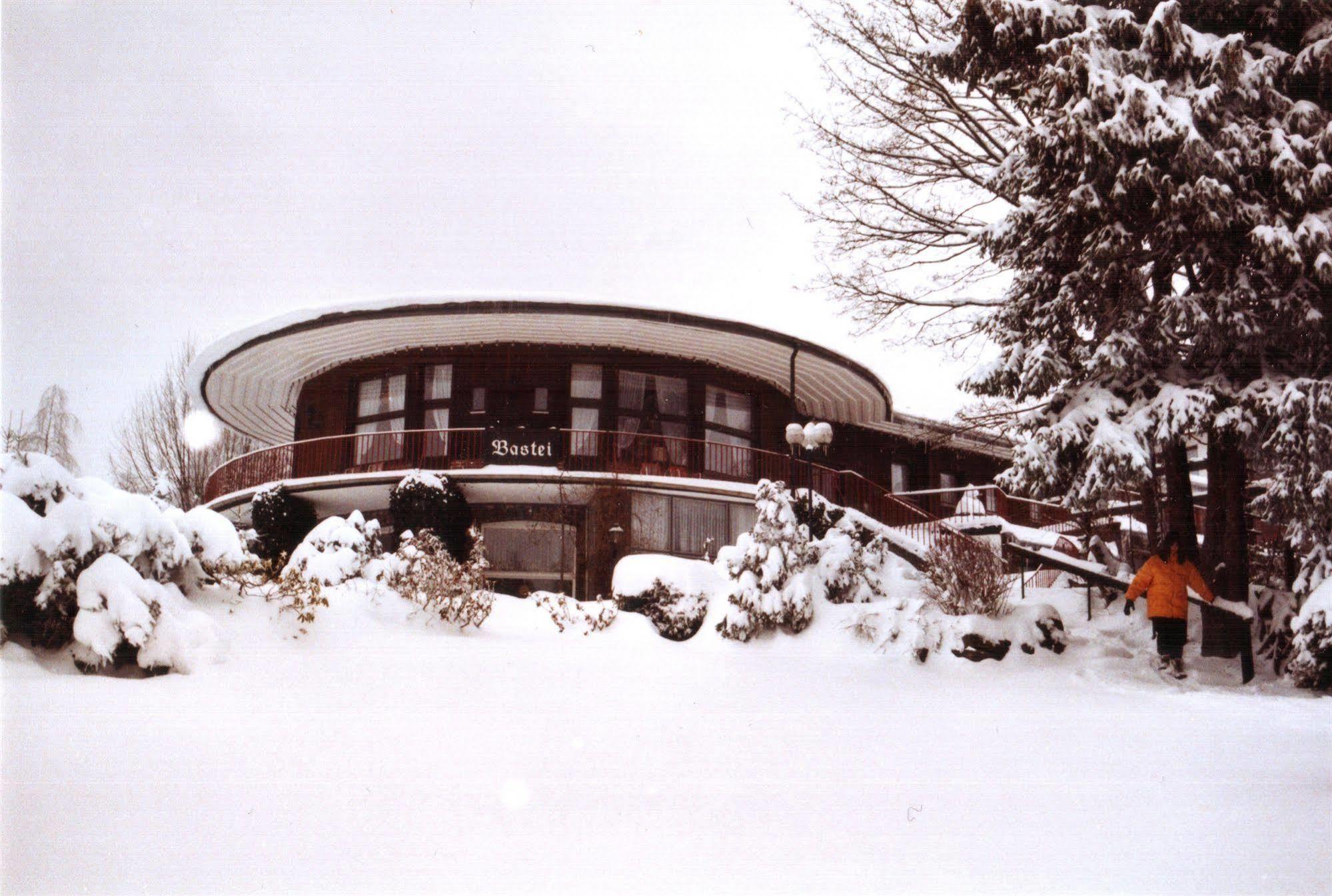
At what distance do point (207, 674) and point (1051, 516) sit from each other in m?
19.8

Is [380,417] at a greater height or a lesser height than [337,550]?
greater

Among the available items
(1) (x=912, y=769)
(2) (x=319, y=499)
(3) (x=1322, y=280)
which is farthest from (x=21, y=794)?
(2) (x=319, y=499)

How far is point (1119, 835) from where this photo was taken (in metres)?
4.81

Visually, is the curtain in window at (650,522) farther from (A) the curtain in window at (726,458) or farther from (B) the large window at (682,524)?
(A) the curtain in window at (726,458)

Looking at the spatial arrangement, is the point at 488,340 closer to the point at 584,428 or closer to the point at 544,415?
the point at 544,415

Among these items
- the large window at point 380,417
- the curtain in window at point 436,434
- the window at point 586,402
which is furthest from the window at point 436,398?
the window at point 586,402

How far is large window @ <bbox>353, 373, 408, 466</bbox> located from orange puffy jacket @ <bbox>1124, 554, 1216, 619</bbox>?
526 inches

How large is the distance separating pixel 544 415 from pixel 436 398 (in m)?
2.25

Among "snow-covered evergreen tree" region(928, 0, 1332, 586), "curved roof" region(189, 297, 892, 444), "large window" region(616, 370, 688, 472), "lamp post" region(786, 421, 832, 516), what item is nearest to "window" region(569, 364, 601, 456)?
"large window" region(616, 370, 688, 472)

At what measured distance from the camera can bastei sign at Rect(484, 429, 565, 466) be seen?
16953 millimetres

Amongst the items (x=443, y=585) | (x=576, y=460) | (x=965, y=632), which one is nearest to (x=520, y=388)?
(x=576, y=460)

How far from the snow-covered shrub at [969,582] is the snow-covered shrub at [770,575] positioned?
4.76 ft

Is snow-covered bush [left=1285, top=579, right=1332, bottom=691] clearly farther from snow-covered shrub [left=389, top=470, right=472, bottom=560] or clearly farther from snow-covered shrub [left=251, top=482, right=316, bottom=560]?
snow-covered shrub [left=251, top=482, right=316, bottom=560]

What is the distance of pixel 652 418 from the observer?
62.3 ft
